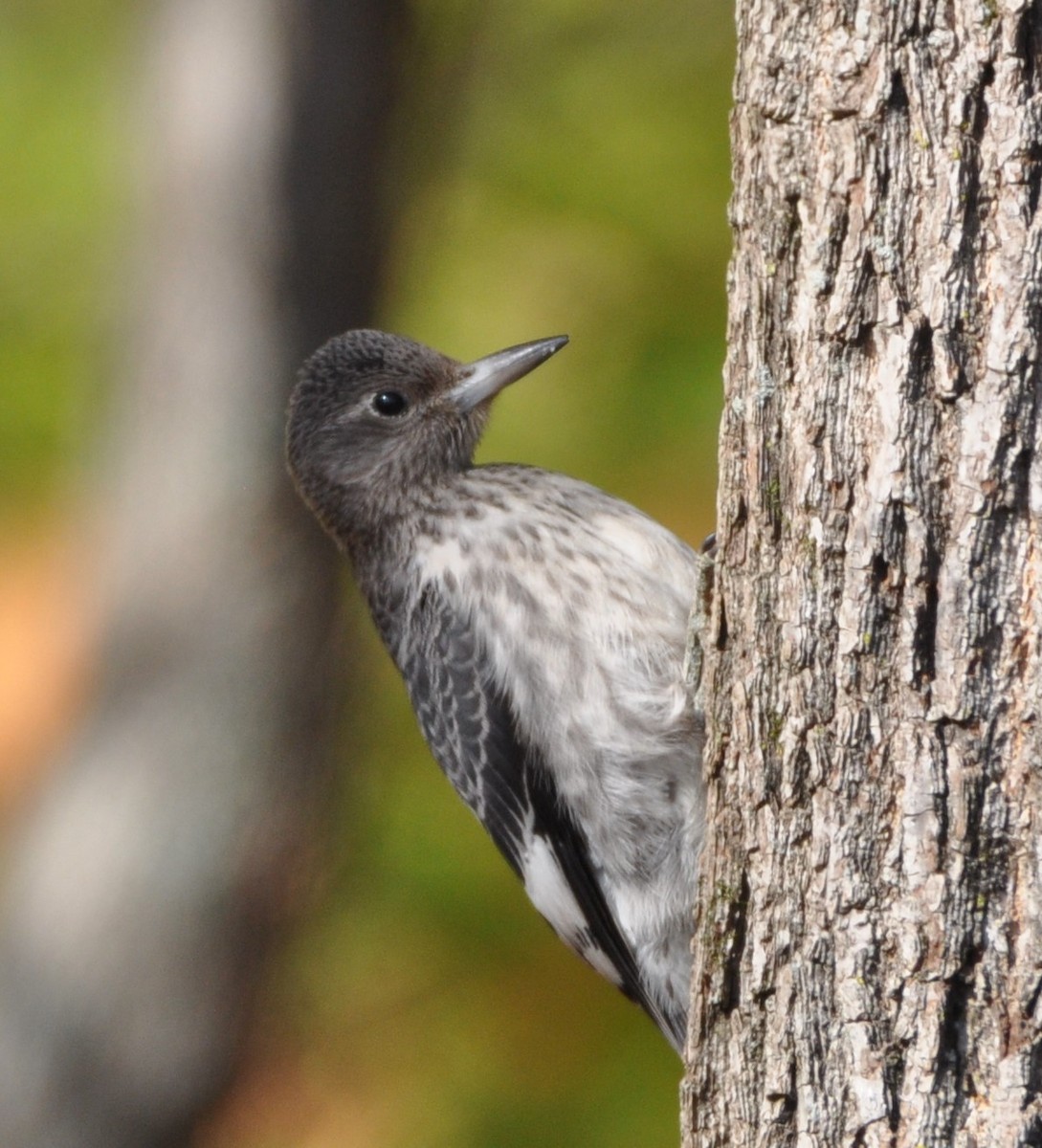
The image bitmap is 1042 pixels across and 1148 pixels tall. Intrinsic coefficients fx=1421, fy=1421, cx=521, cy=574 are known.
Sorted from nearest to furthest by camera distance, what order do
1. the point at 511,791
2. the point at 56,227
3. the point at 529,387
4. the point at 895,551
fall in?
the point at 895,551 < the point at 511,791 < the point at 529,387 < the point at 56,227

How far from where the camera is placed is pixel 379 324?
607 centimetres

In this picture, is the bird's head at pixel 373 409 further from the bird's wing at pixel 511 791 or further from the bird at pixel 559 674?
the bird's wing at pixel 511 791

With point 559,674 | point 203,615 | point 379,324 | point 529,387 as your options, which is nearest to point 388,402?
point 559,674

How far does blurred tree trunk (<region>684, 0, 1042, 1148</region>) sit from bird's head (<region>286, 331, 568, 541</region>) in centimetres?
174

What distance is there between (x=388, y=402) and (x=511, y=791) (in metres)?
1.17

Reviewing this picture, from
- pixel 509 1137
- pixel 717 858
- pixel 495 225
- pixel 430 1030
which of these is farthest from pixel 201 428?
pixel 717 858

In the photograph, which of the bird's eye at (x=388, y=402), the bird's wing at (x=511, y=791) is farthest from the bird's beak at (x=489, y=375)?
the bird's wing at (x=511, y=791)

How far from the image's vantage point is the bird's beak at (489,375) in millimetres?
3793

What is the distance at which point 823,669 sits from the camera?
2.08 metres

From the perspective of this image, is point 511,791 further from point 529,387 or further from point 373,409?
point 529,387

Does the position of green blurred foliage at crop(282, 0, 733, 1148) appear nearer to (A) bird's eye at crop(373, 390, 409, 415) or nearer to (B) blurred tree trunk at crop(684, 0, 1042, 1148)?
(A) bird's eye at crop(373, 390, 409, 415)

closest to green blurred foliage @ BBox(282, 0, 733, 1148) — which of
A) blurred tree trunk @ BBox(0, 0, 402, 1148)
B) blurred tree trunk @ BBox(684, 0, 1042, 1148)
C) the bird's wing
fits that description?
blurred tree trunk @ BBox(0, 0, 402, 1148)

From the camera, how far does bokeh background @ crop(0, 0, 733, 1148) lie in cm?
556

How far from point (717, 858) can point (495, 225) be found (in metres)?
4.36
